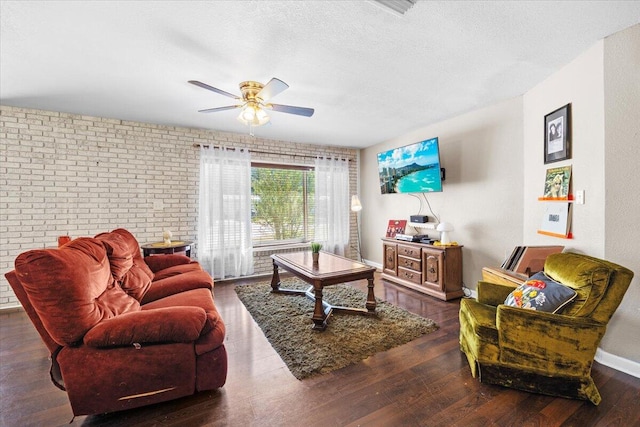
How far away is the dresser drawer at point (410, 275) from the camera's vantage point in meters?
3.80

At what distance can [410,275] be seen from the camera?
3.93 metres

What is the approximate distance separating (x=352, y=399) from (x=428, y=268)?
7.71 ft

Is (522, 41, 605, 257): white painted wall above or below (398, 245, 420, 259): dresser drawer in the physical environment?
above

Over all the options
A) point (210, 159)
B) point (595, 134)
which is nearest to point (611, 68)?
point (595, 134)

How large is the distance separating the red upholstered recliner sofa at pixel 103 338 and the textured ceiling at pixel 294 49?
149 cm

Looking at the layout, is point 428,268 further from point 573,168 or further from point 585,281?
point 585,281

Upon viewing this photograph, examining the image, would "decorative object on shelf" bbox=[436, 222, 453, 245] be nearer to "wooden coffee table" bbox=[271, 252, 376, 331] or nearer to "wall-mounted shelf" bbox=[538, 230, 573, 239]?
"wall-mounted shelf" bbox=[538, 230, 573, 239]

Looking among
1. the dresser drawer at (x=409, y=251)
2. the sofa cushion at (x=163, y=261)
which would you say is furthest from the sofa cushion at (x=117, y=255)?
the dresser drawer at (x=409, y=251)

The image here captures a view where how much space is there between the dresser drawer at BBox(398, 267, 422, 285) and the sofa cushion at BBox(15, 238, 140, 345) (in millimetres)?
3407

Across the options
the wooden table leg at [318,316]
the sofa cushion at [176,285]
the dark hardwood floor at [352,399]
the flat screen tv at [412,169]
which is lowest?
the dark hardwood floor at [352,399]

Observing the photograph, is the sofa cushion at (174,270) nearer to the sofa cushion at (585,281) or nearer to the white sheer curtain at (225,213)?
the white sheer curtain at (225,213)

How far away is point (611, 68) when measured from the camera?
2029mm

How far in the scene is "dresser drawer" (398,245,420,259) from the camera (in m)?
3.84

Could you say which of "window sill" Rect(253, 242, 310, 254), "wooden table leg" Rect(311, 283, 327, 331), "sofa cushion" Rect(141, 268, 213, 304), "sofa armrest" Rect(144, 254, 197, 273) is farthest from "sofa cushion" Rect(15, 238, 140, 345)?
"window sill" Rect(253, 242, 310, 254)
